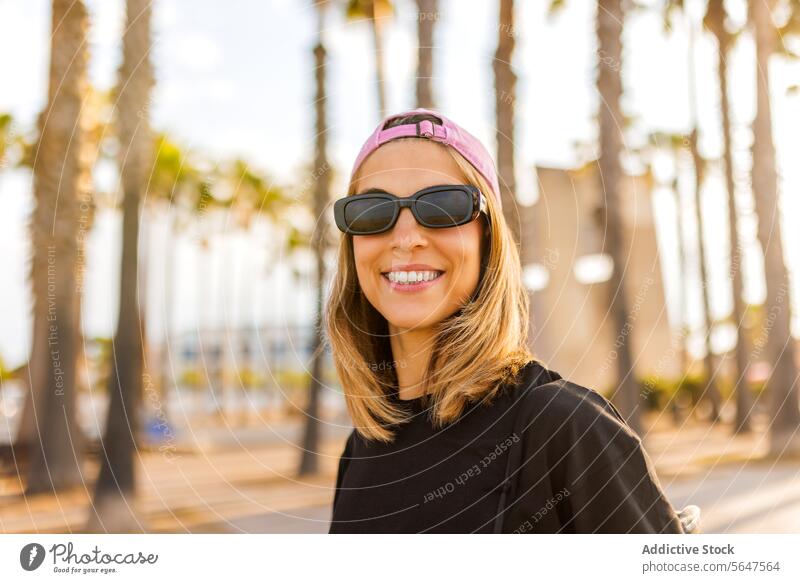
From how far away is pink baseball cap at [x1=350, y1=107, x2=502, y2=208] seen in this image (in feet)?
5.47

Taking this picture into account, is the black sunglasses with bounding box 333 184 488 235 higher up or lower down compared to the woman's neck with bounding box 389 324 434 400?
higher up

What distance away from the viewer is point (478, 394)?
5.25 ft

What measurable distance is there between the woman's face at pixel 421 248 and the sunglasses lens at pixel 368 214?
3 centimetres

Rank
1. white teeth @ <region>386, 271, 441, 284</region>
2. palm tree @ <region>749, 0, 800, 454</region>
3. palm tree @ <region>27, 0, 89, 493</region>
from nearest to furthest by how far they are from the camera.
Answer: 1. white teeth @ <region>386, 271, 441, 284</region>
2. palm tree @ <region>27, 0, 89, 493</region>
3. palm tree @ <region>749, 0, 800, 454</region>

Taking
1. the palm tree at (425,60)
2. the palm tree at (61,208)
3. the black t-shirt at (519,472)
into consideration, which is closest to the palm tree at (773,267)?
the palm tree at (425,60)

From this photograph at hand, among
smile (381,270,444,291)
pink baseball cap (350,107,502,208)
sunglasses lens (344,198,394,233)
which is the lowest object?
smile (381,270,444,291)

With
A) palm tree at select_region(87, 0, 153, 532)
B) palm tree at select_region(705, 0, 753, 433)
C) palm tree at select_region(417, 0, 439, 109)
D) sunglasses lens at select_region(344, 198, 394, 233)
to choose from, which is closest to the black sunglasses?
sunglasses lens at select_region(344, 198, 394, 233)

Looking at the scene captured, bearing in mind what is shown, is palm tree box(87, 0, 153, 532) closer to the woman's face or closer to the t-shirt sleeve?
the woman's face

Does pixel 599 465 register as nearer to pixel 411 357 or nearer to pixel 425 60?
pixel 411 357

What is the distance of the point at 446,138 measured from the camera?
1659mm

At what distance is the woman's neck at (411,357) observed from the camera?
1776 millimetres

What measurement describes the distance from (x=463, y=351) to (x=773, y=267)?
8206mm
